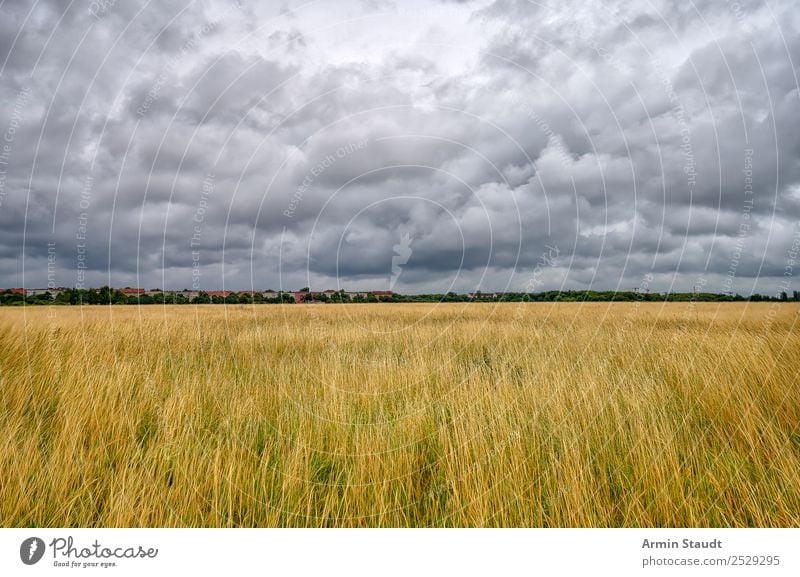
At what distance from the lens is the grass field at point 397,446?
3791 millimetres

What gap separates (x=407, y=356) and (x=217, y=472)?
7.23 meters

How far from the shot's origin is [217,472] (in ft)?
13.2

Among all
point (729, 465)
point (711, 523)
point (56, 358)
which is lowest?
point (711, 523)

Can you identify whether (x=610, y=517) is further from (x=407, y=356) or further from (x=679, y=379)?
(x=407, y=356)

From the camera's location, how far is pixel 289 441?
199 inches

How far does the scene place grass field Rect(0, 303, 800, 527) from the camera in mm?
3791

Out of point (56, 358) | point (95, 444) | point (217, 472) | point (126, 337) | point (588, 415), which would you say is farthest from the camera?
point (126, 337)

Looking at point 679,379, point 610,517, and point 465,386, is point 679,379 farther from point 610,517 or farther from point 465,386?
point 610,517

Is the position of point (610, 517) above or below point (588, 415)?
below

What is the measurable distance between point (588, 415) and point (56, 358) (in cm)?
908

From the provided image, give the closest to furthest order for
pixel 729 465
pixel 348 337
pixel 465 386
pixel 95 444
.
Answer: pixel 729 465 < pixel 95 444 < pixel 465 386 < pixel 348 337

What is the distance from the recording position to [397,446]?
480 centimetres

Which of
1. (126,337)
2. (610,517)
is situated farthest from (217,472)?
(126,337)

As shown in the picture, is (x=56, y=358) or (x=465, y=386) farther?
(x=56, y=358)
